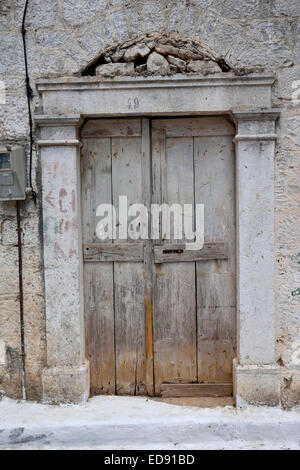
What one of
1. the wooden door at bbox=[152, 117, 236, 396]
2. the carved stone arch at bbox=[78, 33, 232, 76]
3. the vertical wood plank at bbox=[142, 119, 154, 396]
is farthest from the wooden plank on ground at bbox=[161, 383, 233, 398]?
the carved stone arch at bbox=[78, 33, 232, 76]

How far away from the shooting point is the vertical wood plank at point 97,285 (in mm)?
3396

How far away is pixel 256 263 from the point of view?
10.6 feet

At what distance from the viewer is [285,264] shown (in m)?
3.26

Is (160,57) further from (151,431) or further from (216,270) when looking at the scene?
(151,431)

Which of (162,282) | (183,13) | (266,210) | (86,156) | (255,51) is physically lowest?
(162,282)

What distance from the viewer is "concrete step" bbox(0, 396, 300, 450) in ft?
9.84

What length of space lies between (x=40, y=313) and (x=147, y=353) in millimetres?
892

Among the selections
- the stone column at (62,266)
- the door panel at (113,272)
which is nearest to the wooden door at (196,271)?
the door panel at (113,272)

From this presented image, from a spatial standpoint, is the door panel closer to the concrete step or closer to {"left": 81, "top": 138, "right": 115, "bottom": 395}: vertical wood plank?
{"left": 81, "top": 138, "right": 115, "bottom": 395}: vertical wood plank

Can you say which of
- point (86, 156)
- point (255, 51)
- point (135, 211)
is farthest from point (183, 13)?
point (135, 211)

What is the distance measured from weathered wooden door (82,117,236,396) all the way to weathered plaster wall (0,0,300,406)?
40cm

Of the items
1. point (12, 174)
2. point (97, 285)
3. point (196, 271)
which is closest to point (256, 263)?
point (196, 271)

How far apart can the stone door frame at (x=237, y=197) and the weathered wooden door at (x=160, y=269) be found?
16 cm

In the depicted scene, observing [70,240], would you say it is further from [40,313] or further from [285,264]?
[285,264]
